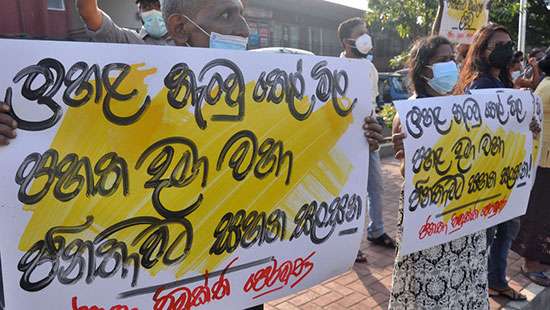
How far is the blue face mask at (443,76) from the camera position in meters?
2.23

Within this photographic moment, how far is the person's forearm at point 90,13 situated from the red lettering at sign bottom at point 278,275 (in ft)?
3.75

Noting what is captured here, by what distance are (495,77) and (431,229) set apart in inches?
54.0

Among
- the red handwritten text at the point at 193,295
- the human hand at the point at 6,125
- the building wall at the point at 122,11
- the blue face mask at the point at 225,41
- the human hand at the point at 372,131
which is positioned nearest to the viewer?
the human hand at the point at 6,125

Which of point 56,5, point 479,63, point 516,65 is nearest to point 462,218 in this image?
point 479,63

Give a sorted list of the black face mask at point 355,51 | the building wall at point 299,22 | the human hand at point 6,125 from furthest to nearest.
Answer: the building wall at point 299,22 → the black face mask at point 355,51 → the human hand at point 6,125

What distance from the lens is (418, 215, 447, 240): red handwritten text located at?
1.99m

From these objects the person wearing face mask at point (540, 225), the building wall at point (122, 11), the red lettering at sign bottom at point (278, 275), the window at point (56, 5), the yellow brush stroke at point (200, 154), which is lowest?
the person wearing face mask at point (540, 225)

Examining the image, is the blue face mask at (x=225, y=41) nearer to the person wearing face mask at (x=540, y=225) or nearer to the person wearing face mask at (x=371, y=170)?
the person wearing face mask at (x=371, y=170)

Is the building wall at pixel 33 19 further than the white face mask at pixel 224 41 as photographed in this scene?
No

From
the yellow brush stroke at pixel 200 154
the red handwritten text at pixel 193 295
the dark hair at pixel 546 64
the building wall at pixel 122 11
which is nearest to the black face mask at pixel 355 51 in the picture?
the dark hair at pixel 546 64

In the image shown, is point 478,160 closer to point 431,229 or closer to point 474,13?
point 431,229

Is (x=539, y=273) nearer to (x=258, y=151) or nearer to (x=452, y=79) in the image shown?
(x=452, y=79)

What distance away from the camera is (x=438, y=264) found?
2.20 m

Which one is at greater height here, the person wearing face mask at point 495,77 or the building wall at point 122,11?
the building wall at point 122,11
